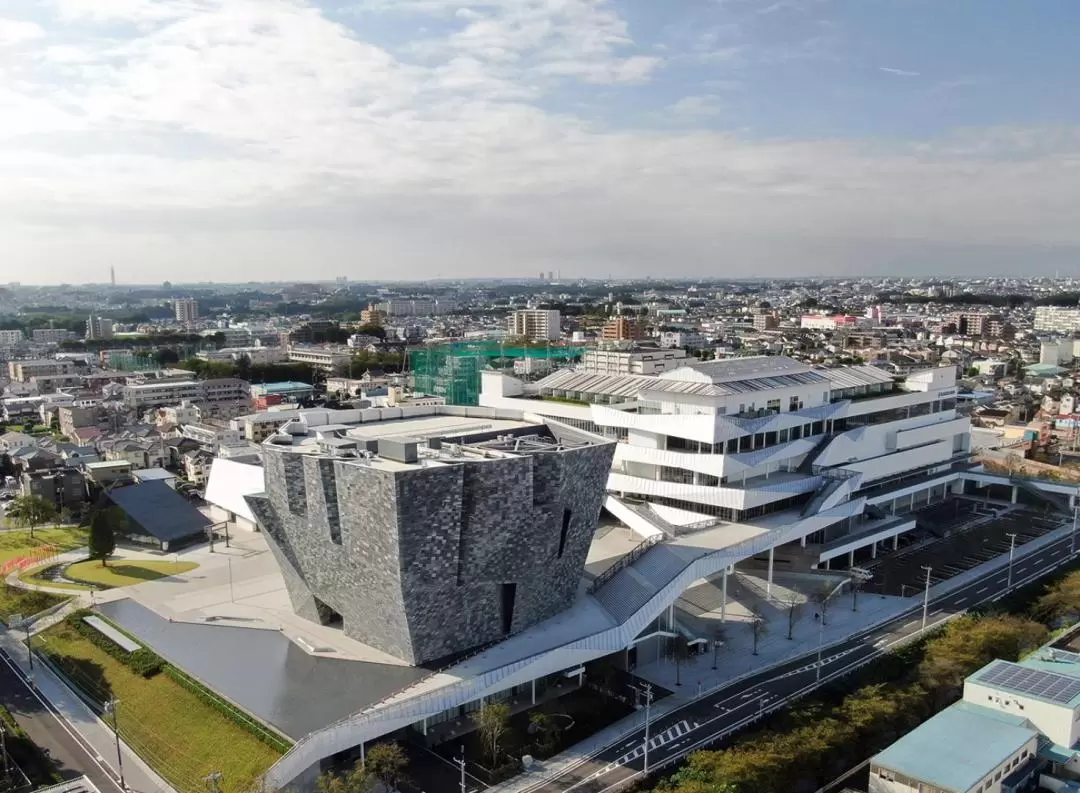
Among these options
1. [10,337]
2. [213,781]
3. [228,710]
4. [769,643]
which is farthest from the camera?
[10,337]

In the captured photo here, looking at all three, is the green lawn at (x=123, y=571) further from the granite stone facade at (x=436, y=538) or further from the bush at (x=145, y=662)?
the granite stone facade at (x=436, y=538)

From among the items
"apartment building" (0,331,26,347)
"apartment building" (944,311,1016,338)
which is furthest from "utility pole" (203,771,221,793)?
"apartment building" (0,331,26,347)

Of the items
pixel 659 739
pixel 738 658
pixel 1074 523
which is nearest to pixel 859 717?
pixel 659 739

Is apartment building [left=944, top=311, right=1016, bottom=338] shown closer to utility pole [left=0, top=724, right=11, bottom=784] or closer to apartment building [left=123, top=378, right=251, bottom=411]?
apartment building [left=123, top=378, right=251, bottom=411]

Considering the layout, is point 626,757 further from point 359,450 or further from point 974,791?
point 359,450

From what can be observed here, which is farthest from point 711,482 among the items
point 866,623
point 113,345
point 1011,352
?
→ point 113,345

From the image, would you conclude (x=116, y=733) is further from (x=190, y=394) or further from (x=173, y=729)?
(x=190, y=394)
